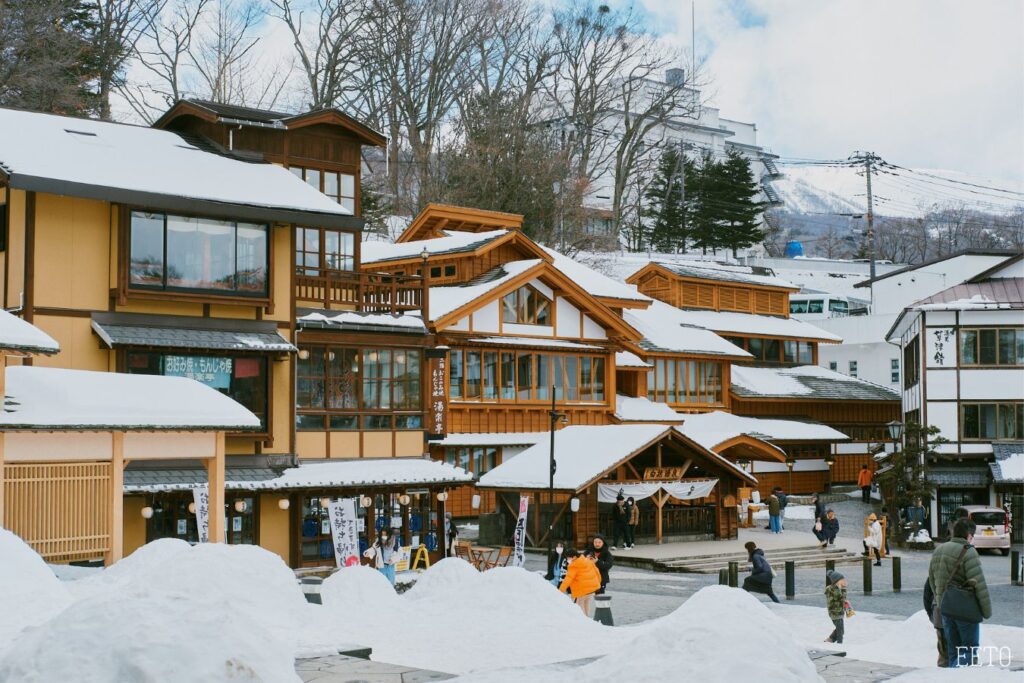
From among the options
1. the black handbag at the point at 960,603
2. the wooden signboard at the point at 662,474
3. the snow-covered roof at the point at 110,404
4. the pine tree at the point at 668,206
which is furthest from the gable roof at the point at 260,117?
the pine tree at the point at 668,206

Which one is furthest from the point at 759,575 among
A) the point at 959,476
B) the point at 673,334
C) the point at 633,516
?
the point at 673,334

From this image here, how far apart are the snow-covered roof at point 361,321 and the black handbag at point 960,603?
18730 mm

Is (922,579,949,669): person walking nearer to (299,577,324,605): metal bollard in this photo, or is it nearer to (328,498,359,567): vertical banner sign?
(299,577,324,605): metal bollard

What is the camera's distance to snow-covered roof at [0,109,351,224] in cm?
2402

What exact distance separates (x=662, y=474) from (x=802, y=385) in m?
19.7

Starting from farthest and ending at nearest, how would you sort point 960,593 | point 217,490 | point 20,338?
point 217,490 < point 20,338 < point 960,593

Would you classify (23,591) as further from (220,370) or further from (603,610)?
(220,370)

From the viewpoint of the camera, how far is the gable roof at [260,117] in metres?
29.2

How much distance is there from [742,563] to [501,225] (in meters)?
19.6

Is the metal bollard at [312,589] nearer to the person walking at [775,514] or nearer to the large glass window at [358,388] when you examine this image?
the large glass window at [358,388]

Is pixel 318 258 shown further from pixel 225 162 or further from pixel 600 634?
pixel 600 634

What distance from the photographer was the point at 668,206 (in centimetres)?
7650

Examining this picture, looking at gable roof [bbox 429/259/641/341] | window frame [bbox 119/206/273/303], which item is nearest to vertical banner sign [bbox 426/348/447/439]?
window frame [bbox 119/206/273/303]

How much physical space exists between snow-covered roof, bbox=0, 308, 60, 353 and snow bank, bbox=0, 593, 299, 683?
10.0m
